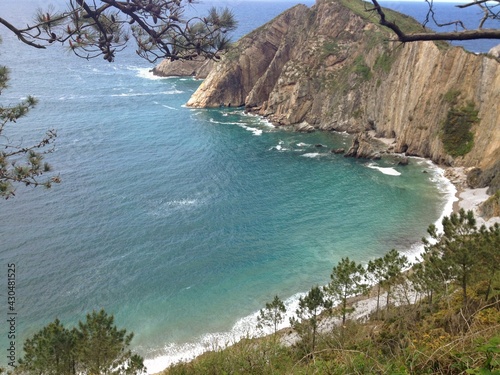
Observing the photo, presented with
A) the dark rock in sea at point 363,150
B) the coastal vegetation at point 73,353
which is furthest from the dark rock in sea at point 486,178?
the coastal vegetation at point 73,353

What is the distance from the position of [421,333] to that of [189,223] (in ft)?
111

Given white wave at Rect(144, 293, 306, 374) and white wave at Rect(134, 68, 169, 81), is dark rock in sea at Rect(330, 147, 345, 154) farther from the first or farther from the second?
white wave at Rect(134, 68, 169, 81)

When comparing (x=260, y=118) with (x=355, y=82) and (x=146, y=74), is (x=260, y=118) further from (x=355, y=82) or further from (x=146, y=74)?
(x=146, y=74)

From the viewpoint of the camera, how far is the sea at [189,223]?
31406 millimetres

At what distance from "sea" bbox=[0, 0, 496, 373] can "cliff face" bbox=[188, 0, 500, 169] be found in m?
5.50

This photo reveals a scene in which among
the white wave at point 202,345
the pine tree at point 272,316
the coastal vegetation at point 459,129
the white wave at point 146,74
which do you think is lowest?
the white wave at point 202,345

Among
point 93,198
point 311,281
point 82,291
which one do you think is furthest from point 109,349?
point 93,198

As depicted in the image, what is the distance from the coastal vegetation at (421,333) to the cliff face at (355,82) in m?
23.2

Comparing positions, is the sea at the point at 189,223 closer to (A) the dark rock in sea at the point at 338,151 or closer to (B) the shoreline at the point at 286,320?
(B) the shoreline at the point at 286,320

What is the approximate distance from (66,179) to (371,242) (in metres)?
36.4

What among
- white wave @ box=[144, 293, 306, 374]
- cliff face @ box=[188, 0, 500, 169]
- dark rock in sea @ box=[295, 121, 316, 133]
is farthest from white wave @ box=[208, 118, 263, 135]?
white wave @ box=[144, 293, 306, 374]

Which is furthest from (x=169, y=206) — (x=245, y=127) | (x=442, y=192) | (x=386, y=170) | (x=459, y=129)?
(x=459, y=129)

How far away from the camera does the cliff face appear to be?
55375mm

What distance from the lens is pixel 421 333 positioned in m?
11.0
